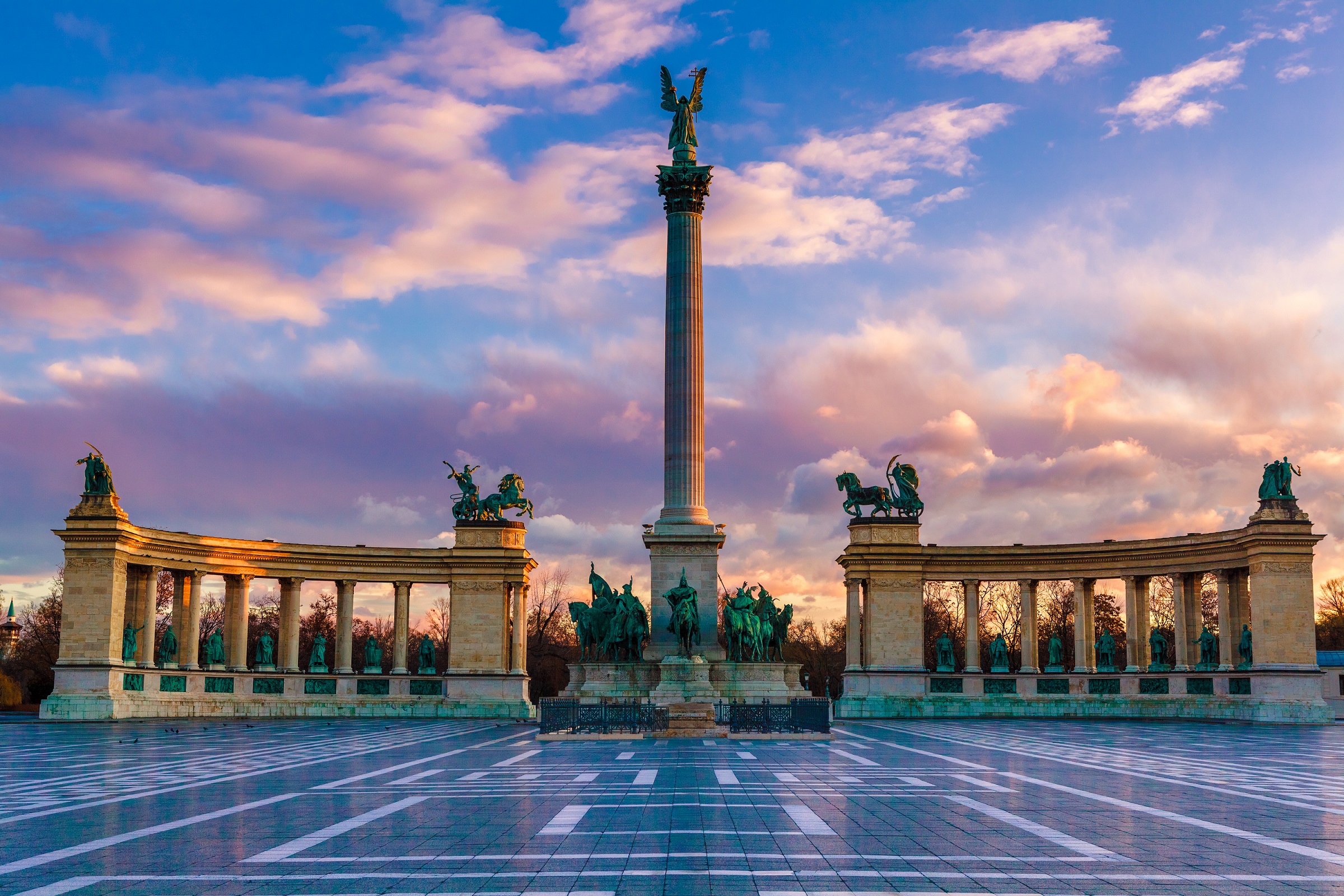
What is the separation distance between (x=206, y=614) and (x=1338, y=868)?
127 m

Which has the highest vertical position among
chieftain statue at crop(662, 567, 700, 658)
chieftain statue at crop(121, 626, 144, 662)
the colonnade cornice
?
the colonnade cornice

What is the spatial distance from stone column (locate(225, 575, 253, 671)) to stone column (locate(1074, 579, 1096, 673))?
53.3m

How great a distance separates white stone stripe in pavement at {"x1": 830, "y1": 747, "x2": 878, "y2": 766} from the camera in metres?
33.9

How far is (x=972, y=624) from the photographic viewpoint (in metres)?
81.3

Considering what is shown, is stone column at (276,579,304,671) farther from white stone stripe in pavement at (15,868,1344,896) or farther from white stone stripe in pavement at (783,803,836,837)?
white stone stripe in pavement at (15,868,1344,896)

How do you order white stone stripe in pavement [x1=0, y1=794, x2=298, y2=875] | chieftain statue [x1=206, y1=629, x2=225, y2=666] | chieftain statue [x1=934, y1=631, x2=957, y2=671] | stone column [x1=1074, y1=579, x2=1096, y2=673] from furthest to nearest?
1. chieftain statue [x1=934, y1=631, x2=957, y2=671]
2. stone column [x1=1074, y1=579, x2=1096, y2=673]
3. chieftain statue [x1=206, y1=629, x2=225, y2=666]
4. white stone stripe in pavement [x1=0, y1=794, x2=298, y2=875]

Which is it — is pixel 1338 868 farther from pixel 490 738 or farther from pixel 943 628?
pixel 943 628

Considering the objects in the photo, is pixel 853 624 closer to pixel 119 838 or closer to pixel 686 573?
pixel 686 573

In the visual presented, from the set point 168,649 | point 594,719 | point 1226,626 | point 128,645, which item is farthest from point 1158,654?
point 128,645

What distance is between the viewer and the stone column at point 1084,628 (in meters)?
79.0

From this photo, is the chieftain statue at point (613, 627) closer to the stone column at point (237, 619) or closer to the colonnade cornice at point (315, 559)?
the colonnade cornice at point (315, 559)

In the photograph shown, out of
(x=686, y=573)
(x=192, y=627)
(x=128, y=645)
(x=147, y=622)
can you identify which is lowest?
(x=128, y=645)

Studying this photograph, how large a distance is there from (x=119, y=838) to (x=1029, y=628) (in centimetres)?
7056

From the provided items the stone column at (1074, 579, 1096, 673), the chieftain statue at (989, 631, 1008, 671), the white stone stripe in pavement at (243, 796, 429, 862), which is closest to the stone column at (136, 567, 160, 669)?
the chieftain statue at (989, 631, 1008, 671)
